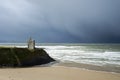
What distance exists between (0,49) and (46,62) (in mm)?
6936

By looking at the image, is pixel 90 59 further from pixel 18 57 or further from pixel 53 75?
pixel 53 75

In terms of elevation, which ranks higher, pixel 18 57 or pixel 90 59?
pixel 18 57

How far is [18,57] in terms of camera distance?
85.5 ft

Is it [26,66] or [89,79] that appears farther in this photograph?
[26,66]

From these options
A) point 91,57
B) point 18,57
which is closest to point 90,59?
point 91,57

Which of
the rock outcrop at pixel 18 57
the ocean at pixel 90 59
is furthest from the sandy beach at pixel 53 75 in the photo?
the rock outcrop at pixel 18 57

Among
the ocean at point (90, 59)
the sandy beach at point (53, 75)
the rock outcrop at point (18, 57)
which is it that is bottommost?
the sandy beach at point (53, 75)

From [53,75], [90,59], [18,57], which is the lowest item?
[53,75]

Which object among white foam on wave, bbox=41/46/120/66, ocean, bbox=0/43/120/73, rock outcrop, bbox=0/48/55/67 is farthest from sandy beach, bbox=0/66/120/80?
white foam on wave, bbox=41/46/120/66

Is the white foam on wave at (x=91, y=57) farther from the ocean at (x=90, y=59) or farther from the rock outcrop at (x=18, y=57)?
the rock outcrop at (x=18, y=57)

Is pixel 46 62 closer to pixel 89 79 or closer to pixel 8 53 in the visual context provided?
pixel 8 53

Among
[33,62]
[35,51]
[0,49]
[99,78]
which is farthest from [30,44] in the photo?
[99,78]

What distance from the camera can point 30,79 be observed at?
1634 centimetres

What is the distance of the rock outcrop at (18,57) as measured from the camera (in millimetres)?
25203
